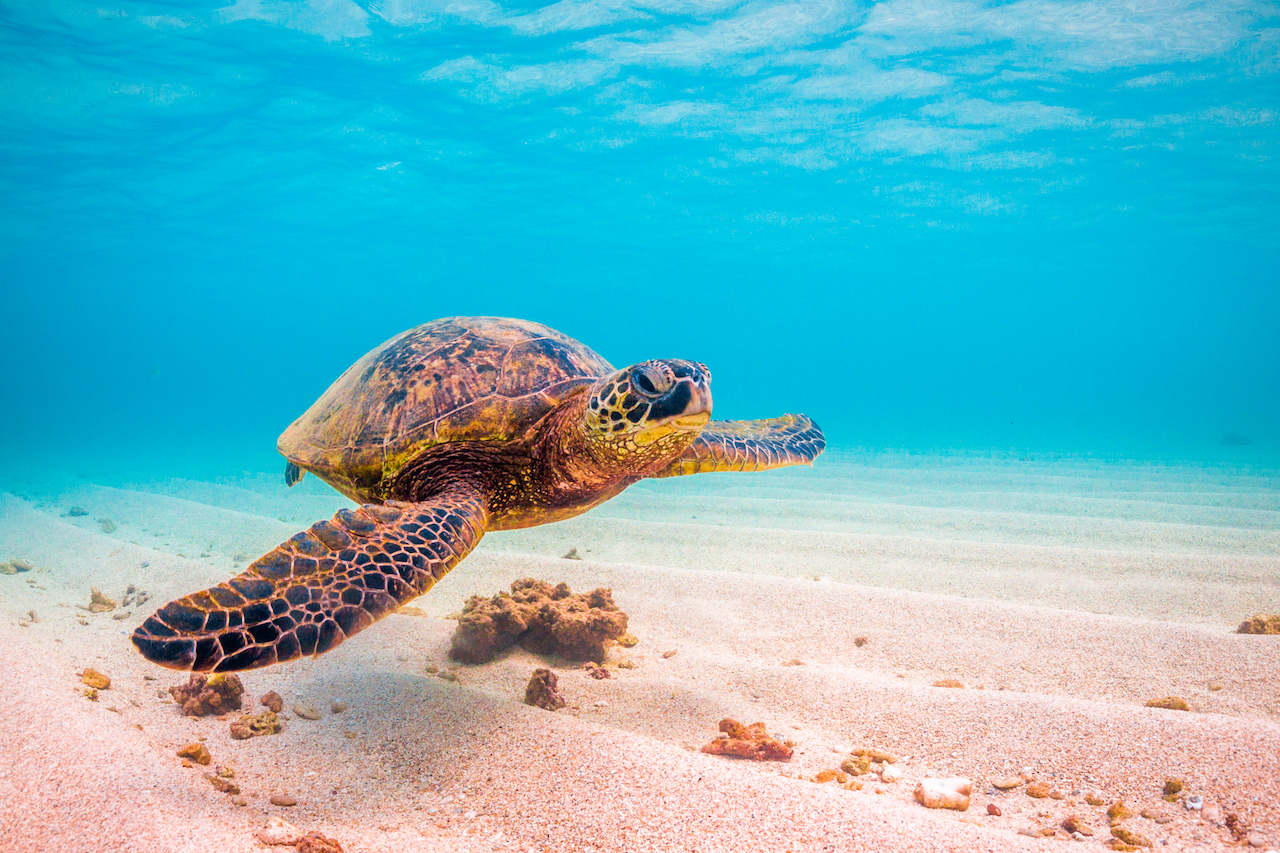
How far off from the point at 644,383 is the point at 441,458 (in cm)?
145

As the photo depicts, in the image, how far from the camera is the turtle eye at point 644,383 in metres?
2.80

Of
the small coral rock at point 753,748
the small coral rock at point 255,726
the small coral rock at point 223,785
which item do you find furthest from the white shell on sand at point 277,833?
the small coral rock at point 753,748

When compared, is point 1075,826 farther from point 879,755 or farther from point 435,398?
point 435,398

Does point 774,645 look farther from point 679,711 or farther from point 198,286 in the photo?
point 198,286

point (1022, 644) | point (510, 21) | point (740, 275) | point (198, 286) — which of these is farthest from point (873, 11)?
point (198, 286)

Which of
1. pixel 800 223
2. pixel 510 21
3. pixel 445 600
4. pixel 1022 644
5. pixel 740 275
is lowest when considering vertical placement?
pixel 445 600

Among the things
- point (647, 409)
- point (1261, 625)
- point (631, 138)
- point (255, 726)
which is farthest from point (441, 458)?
point (631, 138)

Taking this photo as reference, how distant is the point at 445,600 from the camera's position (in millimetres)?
5383

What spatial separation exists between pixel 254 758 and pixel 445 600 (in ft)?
9.43

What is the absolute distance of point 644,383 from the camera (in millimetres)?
2824

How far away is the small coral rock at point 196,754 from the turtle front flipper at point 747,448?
8.96 ft

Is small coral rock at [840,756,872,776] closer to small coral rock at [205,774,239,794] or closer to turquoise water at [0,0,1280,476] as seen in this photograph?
small coral rock at [205,774,239,794]

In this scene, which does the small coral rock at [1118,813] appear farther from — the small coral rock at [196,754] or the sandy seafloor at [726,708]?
the small coral rock at [196,754]

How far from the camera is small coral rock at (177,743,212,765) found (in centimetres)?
241
